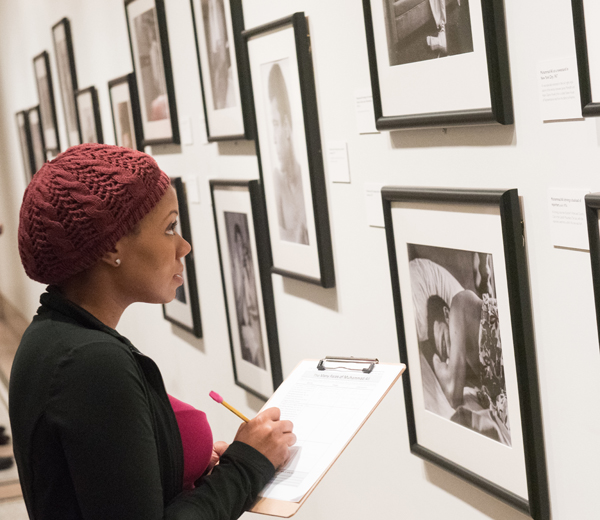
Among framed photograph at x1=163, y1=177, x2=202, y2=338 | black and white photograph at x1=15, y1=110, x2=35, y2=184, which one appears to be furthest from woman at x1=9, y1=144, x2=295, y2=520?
black and white photograph at x1=15, y1=110, x2=35, y2=184

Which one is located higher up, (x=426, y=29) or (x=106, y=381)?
(x=426, y=29)

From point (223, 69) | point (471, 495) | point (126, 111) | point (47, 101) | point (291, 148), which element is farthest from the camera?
point (47, 101)

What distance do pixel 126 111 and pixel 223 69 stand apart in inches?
62.8

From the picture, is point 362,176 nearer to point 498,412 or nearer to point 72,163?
point 498,412

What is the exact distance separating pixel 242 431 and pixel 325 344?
49.8 inches

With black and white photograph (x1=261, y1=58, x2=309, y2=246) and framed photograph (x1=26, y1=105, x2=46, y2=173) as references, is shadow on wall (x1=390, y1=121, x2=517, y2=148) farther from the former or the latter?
framed photograph (x1=26, y1=105, x2=46, y2=173)

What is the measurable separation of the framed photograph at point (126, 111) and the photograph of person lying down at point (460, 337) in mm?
2715

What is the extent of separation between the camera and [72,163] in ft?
4.37

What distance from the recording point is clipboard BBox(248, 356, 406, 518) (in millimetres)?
1368

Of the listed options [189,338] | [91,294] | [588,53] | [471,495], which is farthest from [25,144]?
[588,53]

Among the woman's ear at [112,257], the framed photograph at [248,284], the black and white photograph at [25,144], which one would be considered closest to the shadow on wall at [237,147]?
the framed photograph at [248,284]

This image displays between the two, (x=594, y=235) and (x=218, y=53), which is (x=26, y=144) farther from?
(x=594, y=235)

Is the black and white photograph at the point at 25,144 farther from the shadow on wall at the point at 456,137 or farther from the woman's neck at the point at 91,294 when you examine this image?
the woman's neck at the point at 91,294

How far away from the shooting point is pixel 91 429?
119cm
